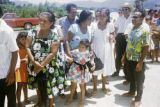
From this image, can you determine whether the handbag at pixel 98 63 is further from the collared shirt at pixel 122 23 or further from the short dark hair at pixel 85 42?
the collared shirt at pixel 122 23

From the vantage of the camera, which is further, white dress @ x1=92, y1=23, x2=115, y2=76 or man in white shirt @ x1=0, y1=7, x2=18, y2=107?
white dress @ x1=92, y1=23, x2=115, y2=76

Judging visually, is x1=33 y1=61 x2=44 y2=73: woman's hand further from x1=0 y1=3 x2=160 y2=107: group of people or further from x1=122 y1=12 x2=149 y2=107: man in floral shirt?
x1=122 y1=12 x2=149 y2=107: man in floral shirt

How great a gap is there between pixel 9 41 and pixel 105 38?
10.0 feet

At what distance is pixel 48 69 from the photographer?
584 cm

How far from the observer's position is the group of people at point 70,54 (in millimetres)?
5738

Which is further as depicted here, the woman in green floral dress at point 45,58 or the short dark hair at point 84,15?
the short dark hair at point 84,15

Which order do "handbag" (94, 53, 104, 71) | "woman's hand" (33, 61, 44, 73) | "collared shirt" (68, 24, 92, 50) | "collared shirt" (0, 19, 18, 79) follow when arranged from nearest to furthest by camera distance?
"collared shirt" (0, 19, 18, 79)
"woman's hand" (33, 61, 44, 73)
"collared shirt" (68, 24, 92, 50)
"handbag" (94, 53, 104, 71)

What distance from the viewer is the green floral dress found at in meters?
5.74

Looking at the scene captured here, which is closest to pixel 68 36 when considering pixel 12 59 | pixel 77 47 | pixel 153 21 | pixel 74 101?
pixel 77 47

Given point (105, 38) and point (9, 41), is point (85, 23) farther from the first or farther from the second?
point (9, 41)

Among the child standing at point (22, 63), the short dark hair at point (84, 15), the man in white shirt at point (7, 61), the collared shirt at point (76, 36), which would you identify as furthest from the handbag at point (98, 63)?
the man in white shirt at point (7, 61)

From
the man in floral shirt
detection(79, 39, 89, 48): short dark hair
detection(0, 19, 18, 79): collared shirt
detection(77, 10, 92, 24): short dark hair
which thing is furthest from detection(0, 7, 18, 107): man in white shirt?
the man in floral shirt

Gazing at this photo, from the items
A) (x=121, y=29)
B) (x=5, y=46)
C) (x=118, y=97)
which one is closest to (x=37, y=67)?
(x=5, y=46)

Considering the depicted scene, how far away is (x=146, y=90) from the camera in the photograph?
7.66 metres
